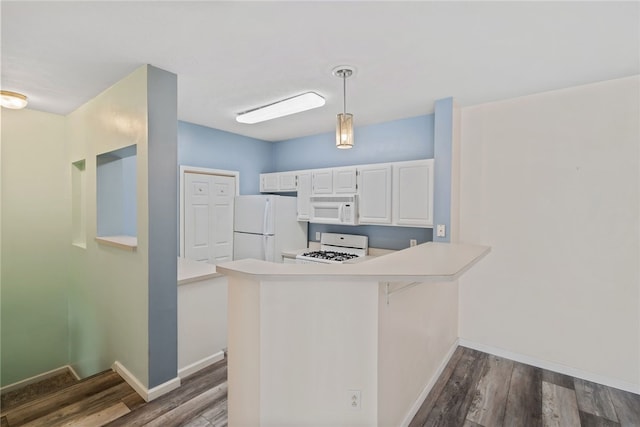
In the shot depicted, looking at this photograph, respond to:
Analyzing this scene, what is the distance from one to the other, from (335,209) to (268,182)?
1.39m

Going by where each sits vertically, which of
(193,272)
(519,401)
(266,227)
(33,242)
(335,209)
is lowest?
(519,401)

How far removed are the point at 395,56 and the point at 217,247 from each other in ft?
10.9

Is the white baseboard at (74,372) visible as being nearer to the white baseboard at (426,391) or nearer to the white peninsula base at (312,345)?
the white peninsula base at (312,345)

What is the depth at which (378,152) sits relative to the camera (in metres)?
3.96

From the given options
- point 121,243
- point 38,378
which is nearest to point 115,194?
point 121,243

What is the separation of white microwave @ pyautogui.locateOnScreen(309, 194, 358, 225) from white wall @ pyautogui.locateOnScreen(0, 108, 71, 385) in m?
2.95

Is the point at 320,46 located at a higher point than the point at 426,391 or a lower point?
higher

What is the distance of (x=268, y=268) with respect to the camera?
166 centimetres

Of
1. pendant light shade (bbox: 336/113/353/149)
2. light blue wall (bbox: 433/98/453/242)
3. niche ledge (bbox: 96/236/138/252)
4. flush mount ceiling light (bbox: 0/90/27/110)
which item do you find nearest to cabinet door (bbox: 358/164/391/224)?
light blue wall (bbox: 433/98/453/242)

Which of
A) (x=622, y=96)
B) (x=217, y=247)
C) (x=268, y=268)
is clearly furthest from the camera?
(x=217, y=247)

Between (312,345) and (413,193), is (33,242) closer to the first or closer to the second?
(312,345)

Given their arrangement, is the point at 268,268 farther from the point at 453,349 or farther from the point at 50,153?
the point at 50,153

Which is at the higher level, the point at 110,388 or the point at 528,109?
the point at 528,109

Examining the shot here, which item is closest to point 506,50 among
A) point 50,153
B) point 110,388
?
point 110,388
